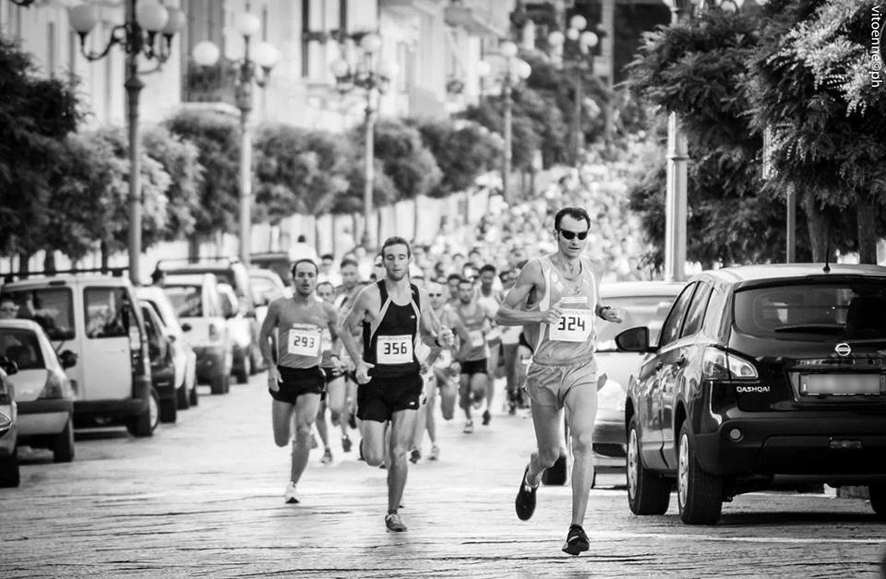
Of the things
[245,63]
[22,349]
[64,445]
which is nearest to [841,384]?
[22,349]

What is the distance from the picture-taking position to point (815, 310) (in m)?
13.2

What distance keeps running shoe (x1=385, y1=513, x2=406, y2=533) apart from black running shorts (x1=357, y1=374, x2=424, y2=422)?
0.81 meters

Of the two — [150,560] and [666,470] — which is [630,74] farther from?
[150,560]

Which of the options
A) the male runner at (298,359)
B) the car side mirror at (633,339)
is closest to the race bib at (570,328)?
the car side mirror at (633,339)

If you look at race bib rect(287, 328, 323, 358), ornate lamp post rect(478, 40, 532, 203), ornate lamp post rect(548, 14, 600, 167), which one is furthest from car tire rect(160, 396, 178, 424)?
ornate lamp post rect(548, 14, 600, 167)

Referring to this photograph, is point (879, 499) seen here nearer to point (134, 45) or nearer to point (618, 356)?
point (618, 356)

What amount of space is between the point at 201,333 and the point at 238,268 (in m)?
4.02

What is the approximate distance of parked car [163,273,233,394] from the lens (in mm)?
34000

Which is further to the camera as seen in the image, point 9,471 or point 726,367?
point 9,471

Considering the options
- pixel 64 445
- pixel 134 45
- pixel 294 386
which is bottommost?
pixel 64 445

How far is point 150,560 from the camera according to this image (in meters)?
12.5

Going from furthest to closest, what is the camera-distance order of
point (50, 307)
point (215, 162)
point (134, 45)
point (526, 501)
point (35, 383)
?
point (215, 162) → point (134, 45) → point (50, 307) → point (35, 383) → point (526, 501)

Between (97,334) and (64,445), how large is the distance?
3.36 metres

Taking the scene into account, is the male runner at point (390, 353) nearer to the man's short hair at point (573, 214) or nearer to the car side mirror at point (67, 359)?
the man's short hair at point (573, 214)
